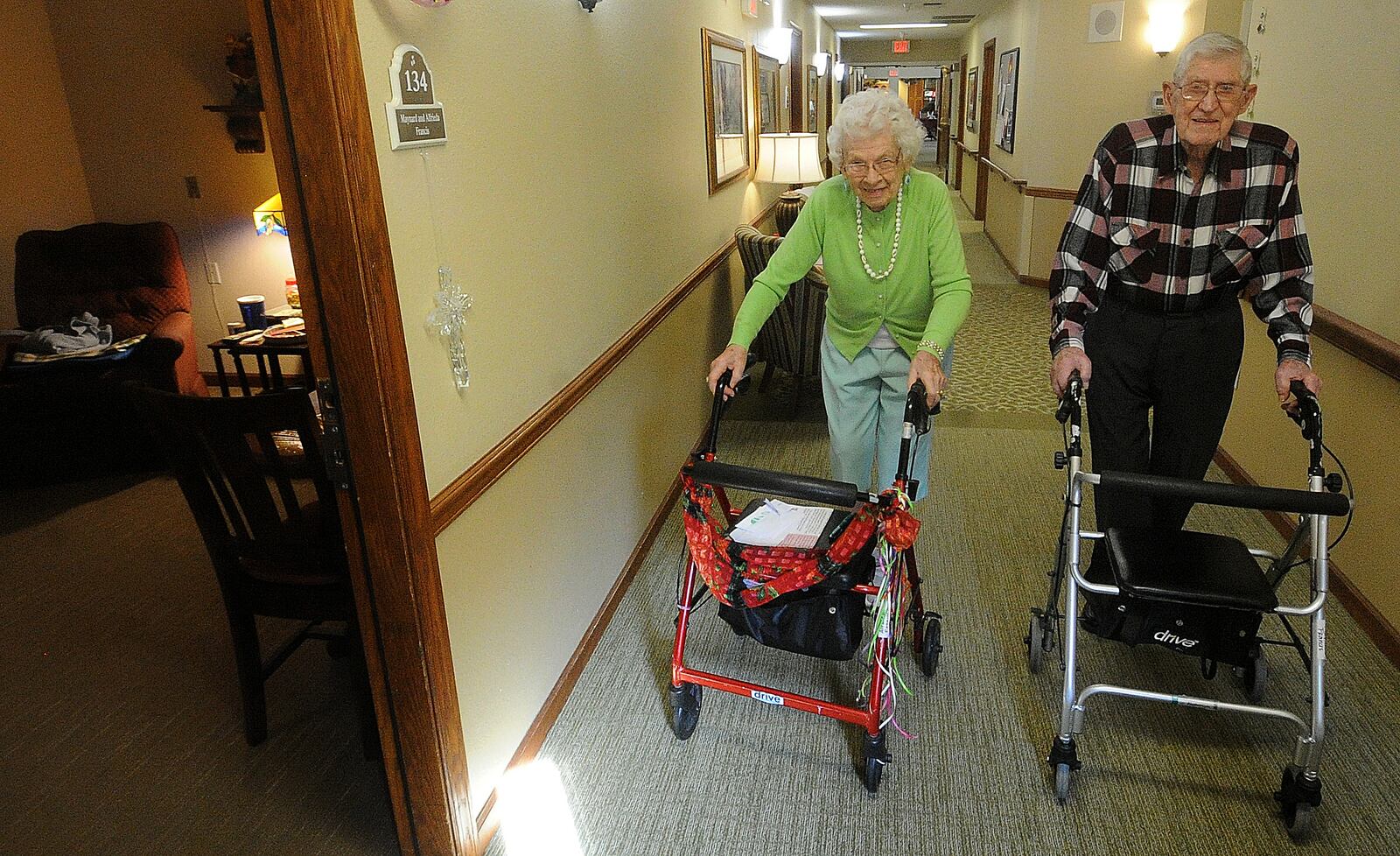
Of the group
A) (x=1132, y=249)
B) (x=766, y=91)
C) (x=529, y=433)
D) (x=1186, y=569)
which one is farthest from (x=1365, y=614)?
(x=766, y=91)

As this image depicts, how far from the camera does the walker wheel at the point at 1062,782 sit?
1956 mm

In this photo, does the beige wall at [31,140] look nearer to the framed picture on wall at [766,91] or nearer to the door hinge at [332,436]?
the framed picture on wall at [766,91]

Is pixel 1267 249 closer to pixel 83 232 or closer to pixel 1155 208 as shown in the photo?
pixel 1155 208

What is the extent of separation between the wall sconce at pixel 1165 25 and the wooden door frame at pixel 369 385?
6299 millimetres

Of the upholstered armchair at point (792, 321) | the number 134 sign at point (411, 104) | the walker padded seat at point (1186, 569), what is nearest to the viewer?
the number 134 sign at point (411, 104)

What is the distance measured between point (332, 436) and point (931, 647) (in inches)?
65.3

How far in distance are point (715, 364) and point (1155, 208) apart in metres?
1.10

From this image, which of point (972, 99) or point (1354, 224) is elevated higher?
point (972, 99)

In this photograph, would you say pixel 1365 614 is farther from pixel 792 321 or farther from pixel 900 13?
pixel 900 13

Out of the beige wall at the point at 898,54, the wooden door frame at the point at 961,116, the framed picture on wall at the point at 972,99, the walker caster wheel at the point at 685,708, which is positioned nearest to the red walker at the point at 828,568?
the walker caster wheel at the point at 685,708

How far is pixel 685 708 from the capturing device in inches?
86.6

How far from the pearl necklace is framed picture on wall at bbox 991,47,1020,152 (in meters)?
6.25

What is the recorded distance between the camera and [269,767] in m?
2.22

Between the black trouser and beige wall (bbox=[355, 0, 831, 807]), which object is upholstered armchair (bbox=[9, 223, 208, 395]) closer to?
beige wall (bbox=[355, 0, 831, 807])
